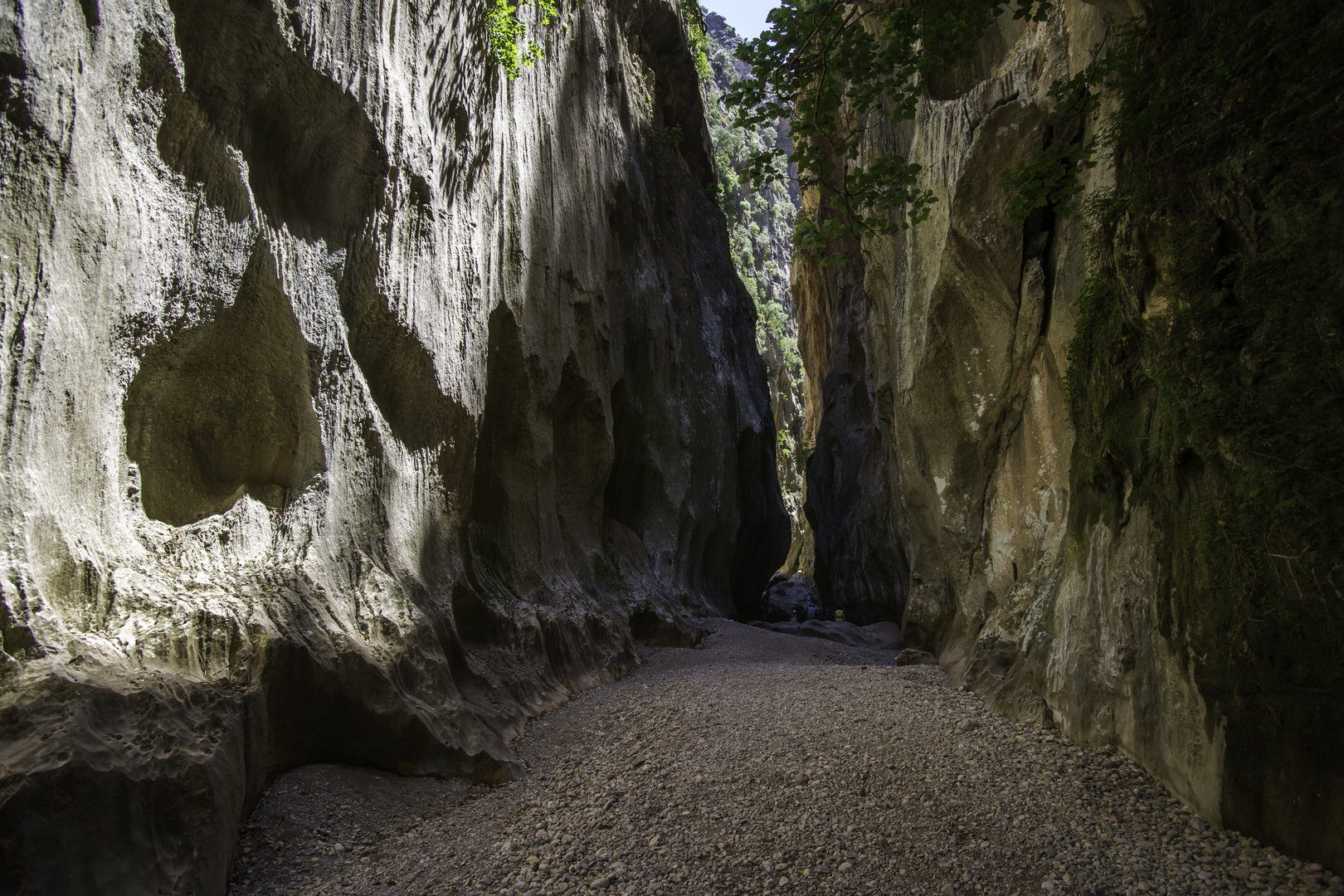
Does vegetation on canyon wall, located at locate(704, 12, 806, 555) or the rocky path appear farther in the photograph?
vegetation on canyon wall, located at locate(704, 12, 806, 555)

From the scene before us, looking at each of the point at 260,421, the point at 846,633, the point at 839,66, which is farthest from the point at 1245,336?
the point at 846,633

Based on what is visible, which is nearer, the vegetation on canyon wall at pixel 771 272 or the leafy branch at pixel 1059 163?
the leafy branch at pixel 1059 163

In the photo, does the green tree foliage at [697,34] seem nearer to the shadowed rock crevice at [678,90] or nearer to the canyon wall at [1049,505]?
the shadowed rock crevice at [678,90]

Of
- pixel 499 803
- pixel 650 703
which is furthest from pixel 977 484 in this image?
pixel 499 803

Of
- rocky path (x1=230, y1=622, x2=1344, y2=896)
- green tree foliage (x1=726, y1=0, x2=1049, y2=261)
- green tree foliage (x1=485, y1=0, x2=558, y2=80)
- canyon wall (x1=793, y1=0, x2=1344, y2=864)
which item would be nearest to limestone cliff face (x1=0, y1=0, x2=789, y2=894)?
green tree foliage (x1=485, y1=0, x2=558, y2=80)

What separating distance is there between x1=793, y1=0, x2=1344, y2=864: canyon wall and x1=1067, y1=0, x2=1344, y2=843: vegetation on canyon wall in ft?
0.09

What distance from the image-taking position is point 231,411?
16.4ft

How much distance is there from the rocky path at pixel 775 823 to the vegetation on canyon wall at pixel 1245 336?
63 cm

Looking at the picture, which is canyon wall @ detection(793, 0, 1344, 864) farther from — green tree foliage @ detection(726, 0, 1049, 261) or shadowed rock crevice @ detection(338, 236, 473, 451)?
shadowed rock crevice @ detection(338, 236, 473, 451)

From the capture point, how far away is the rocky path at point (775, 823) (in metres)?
3.31

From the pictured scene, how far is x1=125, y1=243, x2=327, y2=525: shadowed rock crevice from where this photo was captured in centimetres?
438

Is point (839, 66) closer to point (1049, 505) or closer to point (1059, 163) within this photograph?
point (1059, 163)

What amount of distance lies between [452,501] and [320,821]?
343cm

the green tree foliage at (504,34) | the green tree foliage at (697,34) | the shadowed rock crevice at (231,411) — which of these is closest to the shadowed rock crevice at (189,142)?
the shadowed rock crevice at (231,411)
